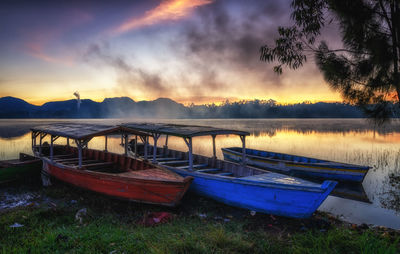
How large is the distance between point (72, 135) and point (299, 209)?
9.93m

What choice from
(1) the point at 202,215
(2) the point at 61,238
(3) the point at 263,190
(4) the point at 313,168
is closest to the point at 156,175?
(1) the point at 202,215

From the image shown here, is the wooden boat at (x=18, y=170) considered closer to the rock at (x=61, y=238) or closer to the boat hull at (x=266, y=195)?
the rock at (x=61, y=238)

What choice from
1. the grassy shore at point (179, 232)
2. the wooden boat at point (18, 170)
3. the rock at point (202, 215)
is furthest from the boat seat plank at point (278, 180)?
the wooden boat at point (18, 170)

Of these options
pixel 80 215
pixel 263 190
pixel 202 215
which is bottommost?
pixel 202 215

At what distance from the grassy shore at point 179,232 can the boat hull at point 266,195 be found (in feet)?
1.11

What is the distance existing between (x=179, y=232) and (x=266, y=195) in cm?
321

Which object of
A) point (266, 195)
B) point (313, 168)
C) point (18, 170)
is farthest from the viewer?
point (313, 168)

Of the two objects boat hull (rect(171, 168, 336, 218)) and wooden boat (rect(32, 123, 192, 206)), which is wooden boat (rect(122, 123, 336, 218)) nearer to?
boat hull (rect(171, 168, 336, 218))

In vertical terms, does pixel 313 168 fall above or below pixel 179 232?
above

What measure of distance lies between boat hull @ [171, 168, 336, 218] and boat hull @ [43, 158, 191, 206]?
1.35 m

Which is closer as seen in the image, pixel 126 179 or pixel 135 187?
pixel 135 187

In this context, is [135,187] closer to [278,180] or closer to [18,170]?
[278,180]

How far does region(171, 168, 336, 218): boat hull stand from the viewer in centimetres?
694

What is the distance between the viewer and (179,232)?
20.5ft
